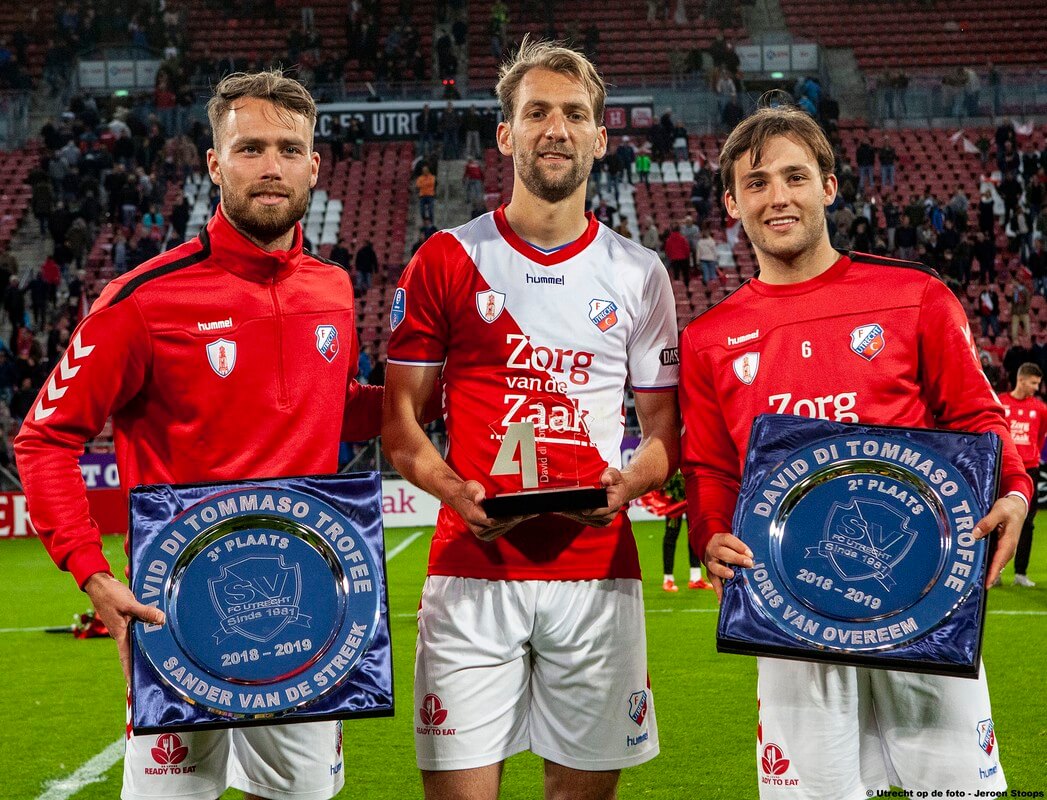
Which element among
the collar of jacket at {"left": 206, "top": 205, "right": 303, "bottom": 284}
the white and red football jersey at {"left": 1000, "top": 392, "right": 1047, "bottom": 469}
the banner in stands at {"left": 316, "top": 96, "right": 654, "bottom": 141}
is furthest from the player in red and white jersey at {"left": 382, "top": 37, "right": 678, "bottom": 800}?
the banner in stands at {"left": 316, "top": 96, "right": 654, "bottom": 141}

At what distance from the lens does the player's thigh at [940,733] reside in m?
3.16

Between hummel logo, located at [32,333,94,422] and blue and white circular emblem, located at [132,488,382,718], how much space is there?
0.57 m

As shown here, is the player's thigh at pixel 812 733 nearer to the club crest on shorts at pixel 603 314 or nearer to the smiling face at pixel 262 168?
the club crest on shorts at pixel 603 314

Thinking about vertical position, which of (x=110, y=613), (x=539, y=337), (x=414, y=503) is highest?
(x=539, y=337)

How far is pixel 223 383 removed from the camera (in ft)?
11.0

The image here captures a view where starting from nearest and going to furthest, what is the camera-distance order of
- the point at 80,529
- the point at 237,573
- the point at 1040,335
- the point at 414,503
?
the point at 237,573, the point at 80,529, the point at 414,503, the point at 1040,335

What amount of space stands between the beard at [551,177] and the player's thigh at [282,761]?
157cm

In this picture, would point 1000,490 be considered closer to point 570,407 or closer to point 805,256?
point 805,256

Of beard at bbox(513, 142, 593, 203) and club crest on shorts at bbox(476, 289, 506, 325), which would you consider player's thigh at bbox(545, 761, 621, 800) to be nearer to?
club crest on shorts at bbox(476, 289, 506, 325)

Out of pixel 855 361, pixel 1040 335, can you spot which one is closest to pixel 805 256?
pixel 855 361

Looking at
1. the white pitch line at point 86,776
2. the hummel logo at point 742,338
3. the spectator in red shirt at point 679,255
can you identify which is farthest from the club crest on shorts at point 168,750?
the spectator in red shirt at point 679,255

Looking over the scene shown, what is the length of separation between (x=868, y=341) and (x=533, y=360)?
2.99 feet

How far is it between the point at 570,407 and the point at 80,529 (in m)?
1.34

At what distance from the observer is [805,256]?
3469mm
